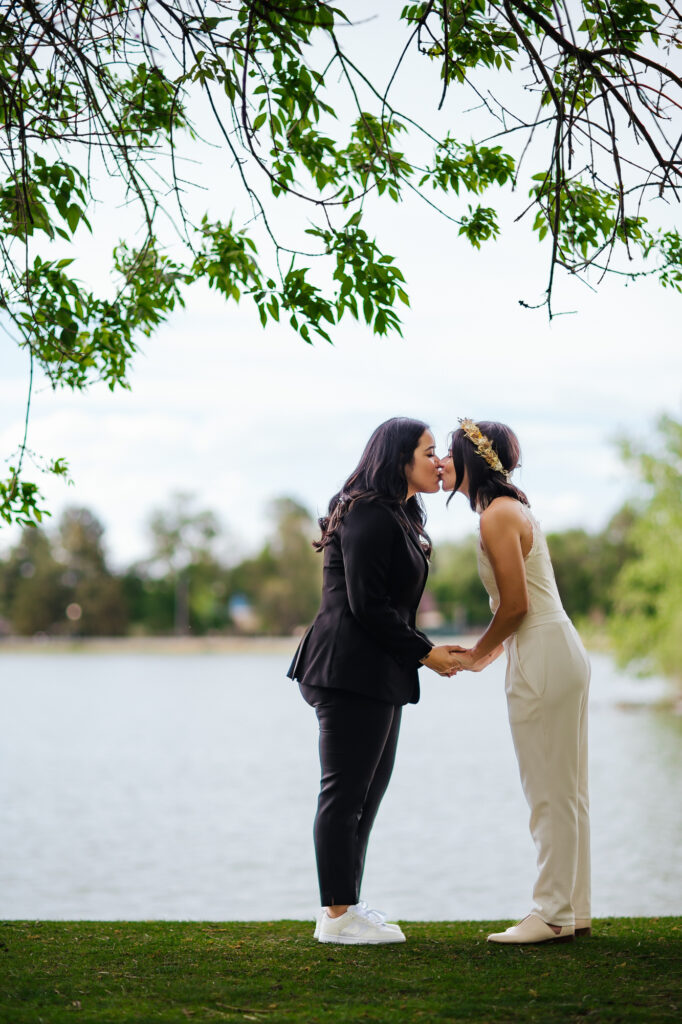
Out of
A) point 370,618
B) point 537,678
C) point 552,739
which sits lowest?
point 552,739

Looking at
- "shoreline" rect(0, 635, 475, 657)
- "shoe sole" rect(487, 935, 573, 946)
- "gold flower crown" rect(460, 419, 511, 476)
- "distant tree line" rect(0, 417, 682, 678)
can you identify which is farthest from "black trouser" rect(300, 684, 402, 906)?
"shoreline" rect(0, 635, 475, 657)

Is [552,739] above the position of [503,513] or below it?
below

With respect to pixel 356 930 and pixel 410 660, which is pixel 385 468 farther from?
pixel 356 930

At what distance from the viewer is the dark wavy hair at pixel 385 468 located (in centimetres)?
401

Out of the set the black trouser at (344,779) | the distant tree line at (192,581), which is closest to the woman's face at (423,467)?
the black trouser at (344,779)

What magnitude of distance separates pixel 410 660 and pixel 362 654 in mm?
188

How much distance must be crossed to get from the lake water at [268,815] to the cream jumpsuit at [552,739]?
7.27 meters

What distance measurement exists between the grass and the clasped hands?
0.97 meters

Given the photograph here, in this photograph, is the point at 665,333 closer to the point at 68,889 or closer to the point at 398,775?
the point at 398,775

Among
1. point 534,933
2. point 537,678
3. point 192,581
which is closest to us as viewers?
point 534,933

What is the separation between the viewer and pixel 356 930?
394 cm

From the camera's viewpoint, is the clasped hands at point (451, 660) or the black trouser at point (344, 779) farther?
the clasped hands at point (451, 660)

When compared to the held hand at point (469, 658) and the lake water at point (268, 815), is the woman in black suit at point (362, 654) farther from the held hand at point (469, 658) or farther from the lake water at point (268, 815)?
the lake water at point (268, 815)

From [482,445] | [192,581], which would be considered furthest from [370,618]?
[192,581]
